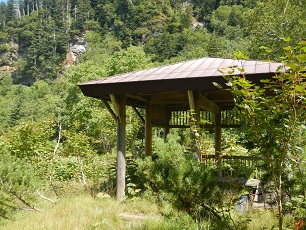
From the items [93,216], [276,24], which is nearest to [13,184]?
[93,216]

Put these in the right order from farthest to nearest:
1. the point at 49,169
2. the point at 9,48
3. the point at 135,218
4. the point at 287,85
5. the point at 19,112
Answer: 1. the point at 9,48
2. the point at 19,112
3. the point at 49,169
4. the point at 135,218
5. the point at 287,85

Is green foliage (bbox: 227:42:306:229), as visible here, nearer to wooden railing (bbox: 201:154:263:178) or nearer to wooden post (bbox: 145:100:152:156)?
wooden railing (bbox: 201:154:263:178)

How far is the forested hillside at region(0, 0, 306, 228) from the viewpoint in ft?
27.9

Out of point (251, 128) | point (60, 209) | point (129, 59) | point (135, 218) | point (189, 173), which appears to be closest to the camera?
point (251, 128)

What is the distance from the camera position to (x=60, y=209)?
18.5 ft

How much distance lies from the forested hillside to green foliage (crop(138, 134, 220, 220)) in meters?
1.27

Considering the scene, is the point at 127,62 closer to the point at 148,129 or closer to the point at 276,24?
the point at 276,24

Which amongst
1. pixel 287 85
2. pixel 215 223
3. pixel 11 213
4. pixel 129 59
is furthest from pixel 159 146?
pixel 129 59

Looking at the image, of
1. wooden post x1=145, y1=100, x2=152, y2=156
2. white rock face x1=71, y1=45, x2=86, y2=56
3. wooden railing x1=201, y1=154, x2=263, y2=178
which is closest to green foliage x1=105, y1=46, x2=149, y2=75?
wooden railing x1=201, y1=154, x2=263, y2=178

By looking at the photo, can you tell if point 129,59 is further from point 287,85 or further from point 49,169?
point 287,85

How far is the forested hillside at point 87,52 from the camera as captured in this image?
8.51m

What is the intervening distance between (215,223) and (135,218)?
6.35 ft

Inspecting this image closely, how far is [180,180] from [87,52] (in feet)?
→ 222

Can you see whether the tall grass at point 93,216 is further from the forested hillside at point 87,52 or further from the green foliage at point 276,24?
the green foliage at point 276,24
